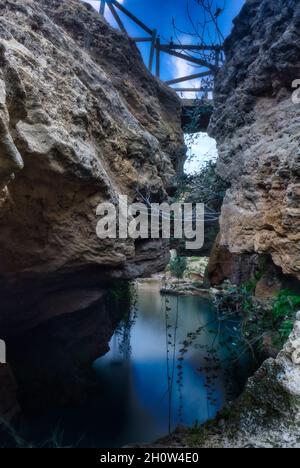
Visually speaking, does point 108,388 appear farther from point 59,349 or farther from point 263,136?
point 263,136

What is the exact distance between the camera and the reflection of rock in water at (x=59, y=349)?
4.64 metres

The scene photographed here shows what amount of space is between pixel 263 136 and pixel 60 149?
2467 millimetres

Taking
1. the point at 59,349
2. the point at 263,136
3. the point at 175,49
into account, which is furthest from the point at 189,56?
the point at 59,349

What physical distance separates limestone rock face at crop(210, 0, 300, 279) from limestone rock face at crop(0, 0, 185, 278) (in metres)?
1.36

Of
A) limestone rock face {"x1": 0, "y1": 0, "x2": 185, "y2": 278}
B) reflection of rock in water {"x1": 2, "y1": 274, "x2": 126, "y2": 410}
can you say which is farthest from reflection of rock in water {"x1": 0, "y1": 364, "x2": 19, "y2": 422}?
limestone rock face {"x1": 0, "y1": 0, "x2": 185, "y2": 278}

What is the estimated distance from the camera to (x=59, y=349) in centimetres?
523

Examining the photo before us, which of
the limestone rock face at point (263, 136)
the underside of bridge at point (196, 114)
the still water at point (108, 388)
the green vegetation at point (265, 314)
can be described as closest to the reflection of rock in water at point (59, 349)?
the still water at point (108, 388)

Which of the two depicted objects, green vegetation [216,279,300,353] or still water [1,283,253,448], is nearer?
green vegetation [216,279,300,353]

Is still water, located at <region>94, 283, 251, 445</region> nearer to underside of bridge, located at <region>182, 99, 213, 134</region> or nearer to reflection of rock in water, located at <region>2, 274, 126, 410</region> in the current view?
reflection of rock in water, located at <region>2, 274, 126, 410</region>

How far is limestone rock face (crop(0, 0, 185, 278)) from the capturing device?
2.42 meters

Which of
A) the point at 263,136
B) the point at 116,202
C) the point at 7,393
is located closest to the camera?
the point at 116,202
